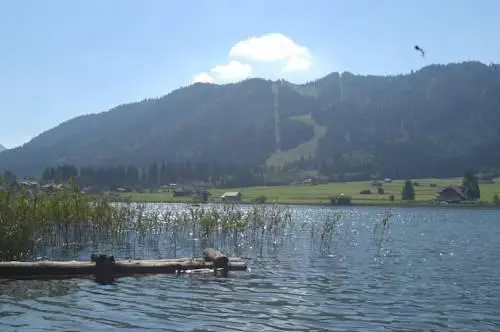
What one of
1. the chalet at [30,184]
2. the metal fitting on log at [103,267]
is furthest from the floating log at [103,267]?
the chalet at [30,184]

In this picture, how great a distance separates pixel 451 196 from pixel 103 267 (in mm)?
160562

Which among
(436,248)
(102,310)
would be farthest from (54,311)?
(436,248)

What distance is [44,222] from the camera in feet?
128

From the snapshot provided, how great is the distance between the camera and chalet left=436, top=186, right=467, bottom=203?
177m

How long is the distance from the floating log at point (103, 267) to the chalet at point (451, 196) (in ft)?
503

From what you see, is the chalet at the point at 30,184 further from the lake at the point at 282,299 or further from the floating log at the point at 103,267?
the floating log at the point at 103,267

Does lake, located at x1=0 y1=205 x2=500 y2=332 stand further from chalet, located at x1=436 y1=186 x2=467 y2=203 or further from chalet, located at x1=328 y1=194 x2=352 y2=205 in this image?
chalet, located at x1=436 y1=186 x2=467 y2=203

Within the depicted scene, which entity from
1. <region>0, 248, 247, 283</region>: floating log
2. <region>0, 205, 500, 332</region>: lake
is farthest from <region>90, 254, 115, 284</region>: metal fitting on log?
<region>0, 205, 500, 332</region>: lake

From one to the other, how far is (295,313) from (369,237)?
143ft

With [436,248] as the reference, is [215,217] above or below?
above

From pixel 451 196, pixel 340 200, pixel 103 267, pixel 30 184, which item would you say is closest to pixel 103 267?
pixel 103 267

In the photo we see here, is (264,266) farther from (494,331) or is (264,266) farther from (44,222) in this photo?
(494,331)

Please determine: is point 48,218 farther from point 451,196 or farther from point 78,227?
point 451,196

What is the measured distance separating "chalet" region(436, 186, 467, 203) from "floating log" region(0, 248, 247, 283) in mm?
153234
